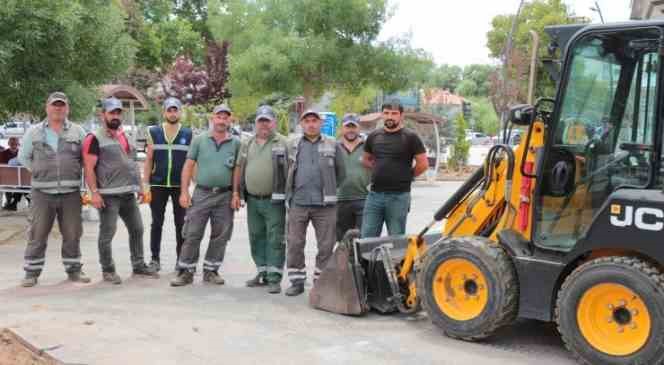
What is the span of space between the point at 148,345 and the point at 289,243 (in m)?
1.90

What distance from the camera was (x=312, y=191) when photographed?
Result: 679cm

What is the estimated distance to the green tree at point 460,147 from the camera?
971 inches

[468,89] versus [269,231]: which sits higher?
[468,89]

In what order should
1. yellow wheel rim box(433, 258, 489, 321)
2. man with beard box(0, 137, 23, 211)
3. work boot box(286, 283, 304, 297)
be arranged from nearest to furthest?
1. yellow wheel rim box(433, 258, 489, 321)
2. work boot box(286, 283, 304, 297)
3. man with beard box(0, 137, 23, 211)

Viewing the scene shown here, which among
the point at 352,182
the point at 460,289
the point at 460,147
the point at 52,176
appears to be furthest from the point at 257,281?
the point at 460,147

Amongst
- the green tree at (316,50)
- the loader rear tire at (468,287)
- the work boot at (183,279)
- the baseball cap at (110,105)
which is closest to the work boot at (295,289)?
the work boot at (183,279)

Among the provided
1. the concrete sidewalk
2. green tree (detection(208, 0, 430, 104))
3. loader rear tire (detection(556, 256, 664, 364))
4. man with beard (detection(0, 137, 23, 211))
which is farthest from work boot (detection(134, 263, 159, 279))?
green tree (detection(208, 0, 430, 104))

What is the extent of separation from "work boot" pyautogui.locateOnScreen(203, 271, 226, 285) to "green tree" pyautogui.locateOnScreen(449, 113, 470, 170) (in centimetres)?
1797

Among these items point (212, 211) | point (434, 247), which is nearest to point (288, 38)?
point (212, 211)

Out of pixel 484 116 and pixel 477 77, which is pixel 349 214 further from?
pixel 477 77

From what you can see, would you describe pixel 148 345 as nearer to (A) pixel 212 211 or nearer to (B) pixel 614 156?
(A) pixel 212 211

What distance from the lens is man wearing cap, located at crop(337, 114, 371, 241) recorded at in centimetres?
735

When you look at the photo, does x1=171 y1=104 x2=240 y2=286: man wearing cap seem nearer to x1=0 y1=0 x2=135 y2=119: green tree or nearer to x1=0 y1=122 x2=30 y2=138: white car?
x1=0 y1=0 x2=135 y2=119: green tree

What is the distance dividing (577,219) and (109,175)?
Result: 431 centimetres
